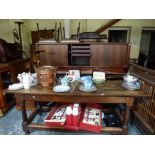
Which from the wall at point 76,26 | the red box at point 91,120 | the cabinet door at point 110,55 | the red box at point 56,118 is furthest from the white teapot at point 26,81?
the wall at point 76,26

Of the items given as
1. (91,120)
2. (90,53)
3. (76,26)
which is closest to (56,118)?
(91,120)

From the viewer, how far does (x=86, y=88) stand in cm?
159

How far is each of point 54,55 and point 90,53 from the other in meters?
0.64

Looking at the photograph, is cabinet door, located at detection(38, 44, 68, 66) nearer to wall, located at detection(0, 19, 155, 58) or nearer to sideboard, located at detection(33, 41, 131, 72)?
sideboard, located at detection(33, 41, 131, 72)

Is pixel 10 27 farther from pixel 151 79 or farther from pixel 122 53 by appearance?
pixel 151 79

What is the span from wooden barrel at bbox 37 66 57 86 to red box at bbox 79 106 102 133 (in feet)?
2.07

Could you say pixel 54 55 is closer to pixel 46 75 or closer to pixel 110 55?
pixel 46 75

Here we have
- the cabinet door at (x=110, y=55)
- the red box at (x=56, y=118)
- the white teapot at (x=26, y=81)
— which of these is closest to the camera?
the white teapot at (x=26, y=81)

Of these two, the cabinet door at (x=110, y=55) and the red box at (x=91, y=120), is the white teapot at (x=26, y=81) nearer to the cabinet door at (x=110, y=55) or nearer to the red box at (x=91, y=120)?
the red box at (x=91, y=120)

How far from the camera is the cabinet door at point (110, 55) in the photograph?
7.66ft

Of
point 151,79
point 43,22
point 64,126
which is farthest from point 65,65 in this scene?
point 43,22

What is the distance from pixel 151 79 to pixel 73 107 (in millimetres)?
1047

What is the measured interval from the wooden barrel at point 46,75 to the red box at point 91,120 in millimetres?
631
